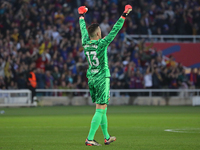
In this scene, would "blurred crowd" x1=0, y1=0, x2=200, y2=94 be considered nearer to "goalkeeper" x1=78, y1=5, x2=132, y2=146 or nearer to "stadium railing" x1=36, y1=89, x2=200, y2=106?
"stadium railing" x1=36, y1=89, x2=200, y2=106

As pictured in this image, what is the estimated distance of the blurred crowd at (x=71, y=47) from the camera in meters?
25.5

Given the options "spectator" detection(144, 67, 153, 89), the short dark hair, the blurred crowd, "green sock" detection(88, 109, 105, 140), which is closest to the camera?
"green sock" detection(88, 109, 105, 140)

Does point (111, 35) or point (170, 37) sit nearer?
point (111, 35)

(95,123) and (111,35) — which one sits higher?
(111,35)

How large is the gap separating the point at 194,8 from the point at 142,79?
27.0ft

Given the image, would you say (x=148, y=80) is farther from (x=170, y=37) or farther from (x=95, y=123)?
(x=95, y=123)

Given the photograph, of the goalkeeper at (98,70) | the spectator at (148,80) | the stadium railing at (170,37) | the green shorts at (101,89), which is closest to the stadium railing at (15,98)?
the spectator at (148,80)

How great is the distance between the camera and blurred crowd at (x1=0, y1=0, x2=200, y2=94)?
1005 inches

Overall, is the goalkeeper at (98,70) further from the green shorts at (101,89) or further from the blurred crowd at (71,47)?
the blurred crowd at (71,47)

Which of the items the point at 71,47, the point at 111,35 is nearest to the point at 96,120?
the point at 111,35

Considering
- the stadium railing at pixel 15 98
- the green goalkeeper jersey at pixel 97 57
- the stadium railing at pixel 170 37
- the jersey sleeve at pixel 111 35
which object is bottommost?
the stadium railing at pixel 15 98

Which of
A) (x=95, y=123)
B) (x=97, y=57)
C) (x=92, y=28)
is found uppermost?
(x=92, y=28)

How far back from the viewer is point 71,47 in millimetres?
27297

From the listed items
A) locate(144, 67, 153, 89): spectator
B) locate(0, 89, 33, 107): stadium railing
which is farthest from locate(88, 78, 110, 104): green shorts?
locate(144, 67, 153, 89): spectator
